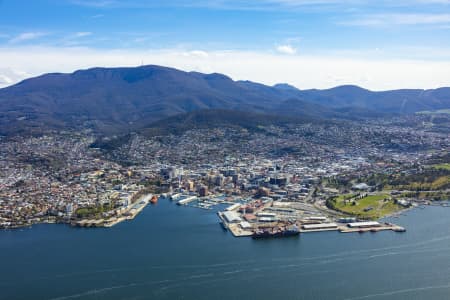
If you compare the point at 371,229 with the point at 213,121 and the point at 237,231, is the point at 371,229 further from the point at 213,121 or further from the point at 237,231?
the point at 213,121

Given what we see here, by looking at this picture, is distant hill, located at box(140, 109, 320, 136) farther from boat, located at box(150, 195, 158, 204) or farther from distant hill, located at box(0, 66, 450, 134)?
boat, located at box(150, 195, 158, 204)

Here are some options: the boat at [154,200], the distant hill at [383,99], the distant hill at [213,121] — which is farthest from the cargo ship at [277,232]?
the distant hill at [383,99]

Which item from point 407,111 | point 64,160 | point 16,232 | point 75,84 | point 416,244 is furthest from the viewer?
point 75,84

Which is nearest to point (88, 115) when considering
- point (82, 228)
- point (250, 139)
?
point (250, 139)

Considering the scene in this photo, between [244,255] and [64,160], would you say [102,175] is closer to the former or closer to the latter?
[64,160]

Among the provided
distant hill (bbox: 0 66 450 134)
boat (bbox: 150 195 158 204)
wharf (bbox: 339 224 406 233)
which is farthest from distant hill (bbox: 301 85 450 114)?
wharf (bbox: 339 224 406 233)

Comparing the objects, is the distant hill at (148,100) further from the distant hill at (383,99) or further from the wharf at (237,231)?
the wharf at (237,231)
